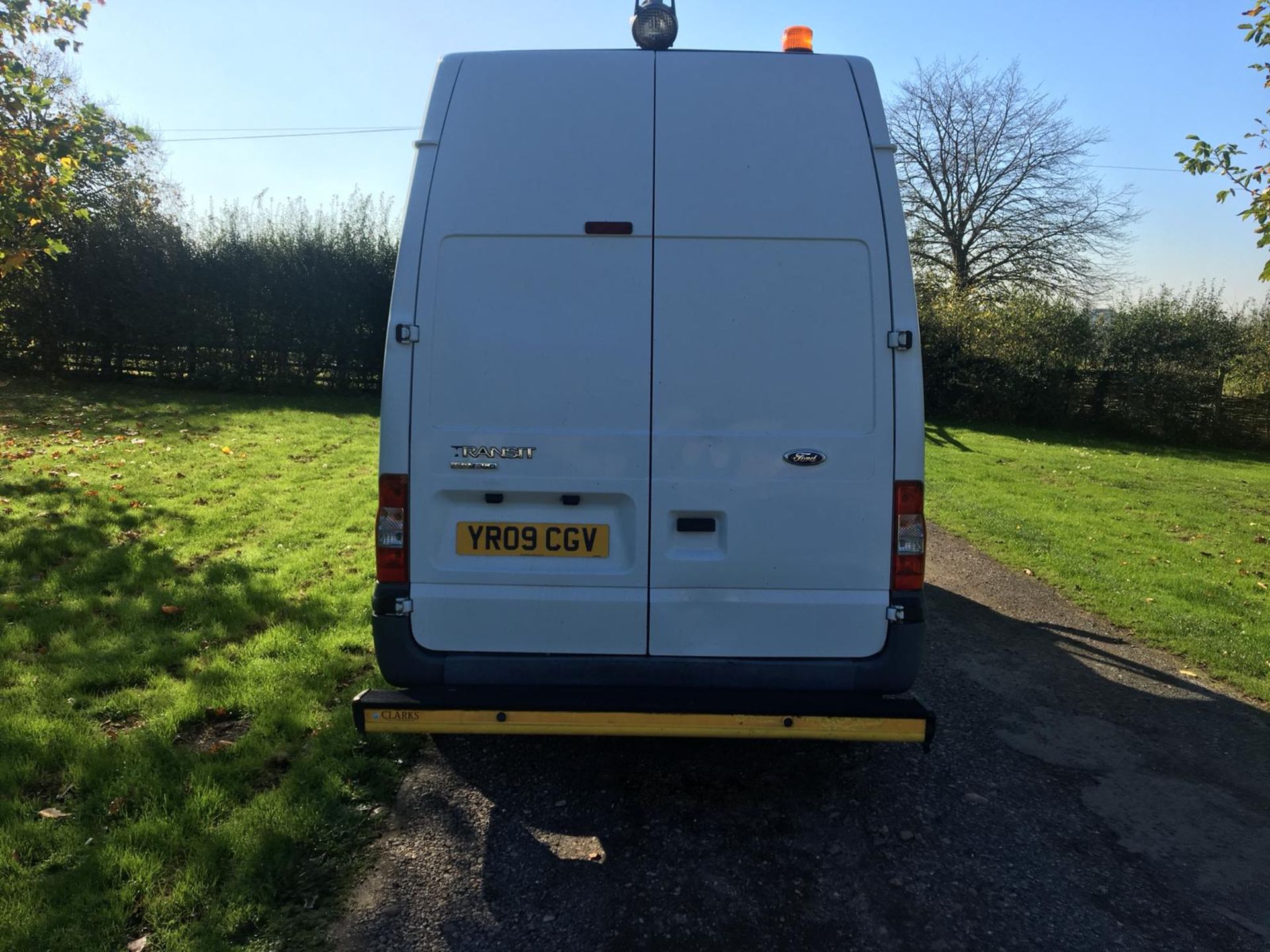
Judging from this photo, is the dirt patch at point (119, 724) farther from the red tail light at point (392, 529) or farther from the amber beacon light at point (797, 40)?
the amber beacon light at point (797, 40)

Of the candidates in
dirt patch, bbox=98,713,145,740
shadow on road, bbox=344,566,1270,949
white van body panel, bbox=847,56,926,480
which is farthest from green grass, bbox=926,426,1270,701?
dirt patch, bbox=98,713,145,740

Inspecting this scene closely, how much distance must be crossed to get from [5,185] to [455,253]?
7.13 m

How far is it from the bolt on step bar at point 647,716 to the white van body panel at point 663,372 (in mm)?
237

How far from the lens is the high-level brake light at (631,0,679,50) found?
350 cm

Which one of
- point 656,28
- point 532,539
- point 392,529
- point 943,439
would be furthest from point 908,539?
point 943,439

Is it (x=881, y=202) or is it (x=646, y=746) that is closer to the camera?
(x=881, y=202)

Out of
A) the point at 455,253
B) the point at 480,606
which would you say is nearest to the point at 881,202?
the point at 455,253

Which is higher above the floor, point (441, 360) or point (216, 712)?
point (441, 360)

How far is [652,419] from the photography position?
119 inches

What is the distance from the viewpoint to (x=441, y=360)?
9.89 ft

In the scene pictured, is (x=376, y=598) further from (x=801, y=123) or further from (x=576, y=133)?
(x=801, y=123)

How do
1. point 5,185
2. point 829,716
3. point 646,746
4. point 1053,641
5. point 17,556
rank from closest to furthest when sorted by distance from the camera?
point 829,716
point 646,746
point 1053,641
point 17,556
point 5,185

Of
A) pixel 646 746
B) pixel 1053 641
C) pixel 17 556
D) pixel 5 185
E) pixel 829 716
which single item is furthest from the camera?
pixel 5 185

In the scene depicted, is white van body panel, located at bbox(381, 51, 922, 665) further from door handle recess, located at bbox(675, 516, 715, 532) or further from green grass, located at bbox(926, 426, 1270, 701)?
green grass, located at bbox(926, 426, 1270, 701)
